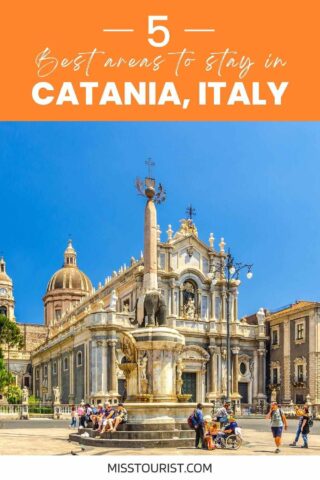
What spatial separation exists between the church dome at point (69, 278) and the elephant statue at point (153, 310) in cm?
6961

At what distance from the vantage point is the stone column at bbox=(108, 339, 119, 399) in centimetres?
5075

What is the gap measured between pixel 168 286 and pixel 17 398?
15.4 meters

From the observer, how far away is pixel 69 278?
94188 millimetres

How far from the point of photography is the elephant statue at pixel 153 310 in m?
23.9

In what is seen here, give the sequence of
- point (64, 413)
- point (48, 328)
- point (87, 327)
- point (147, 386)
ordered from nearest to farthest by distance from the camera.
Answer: point (147, 386), point (64, 413), point (87, 327), point (48, 328)

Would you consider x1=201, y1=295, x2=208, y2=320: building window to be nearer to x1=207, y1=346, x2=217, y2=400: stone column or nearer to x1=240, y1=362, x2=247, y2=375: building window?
x1=207, y1=346, x2=217, y2=400: stone column

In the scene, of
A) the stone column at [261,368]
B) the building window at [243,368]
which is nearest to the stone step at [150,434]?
the building window at [243,368]

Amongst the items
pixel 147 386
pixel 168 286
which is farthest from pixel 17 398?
pixel 147 386

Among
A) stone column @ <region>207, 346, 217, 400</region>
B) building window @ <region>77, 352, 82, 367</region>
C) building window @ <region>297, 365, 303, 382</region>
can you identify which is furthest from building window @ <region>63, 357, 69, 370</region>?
building window @ <region>297, 365, 303, 382</region>

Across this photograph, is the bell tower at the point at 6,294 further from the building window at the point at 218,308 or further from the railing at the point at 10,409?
the railing at the point at 10,409

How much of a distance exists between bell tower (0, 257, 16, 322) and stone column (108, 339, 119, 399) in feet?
132

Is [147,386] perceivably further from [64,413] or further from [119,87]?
[64,413]

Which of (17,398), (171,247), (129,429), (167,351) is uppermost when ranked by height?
(171,247)

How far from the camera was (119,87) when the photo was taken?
12.8 meters
